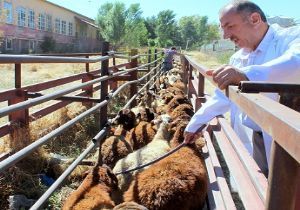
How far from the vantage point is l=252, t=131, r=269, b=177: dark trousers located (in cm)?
296

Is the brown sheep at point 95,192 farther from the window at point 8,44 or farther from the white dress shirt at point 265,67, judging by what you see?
the window at point 8,44

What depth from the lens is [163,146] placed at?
16.9 feet

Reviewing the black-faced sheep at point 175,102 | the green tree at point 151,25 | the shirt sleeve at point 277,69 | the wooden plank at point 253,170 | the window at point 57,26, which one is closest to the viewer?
the wooden plank at point 253,170

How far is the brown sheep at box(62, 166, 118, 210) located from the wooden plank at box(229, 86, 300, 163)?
78.8 inches

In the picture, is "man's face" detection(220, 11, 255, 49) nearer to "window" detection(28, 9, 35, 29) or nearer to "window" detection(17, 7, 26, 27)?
"window" detection(17, 7, 26, 27)

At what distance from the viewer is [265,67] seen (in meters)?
2.32

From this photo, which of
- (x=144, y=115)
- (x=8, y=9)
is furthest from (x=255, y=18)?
(x=8, y=9)

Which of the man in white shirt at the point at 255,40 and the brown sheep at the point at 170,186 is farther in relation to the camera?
the brown sheep at the point at 170,186

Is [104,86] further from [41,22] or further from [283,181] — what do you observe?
[41,22]

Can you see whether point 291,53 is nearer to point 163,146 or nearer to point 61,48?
point 163,146

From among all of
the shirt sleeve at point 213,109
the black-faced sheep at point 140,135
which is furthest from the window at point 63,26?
the shirt sleeve at point 213,109

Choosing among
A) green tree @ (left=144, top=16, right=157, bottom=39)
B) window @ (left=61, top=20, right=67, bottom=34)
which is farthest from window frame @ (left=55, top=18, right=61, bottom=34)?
green tree @ (left=144, top=16, right=157, bottom=39)

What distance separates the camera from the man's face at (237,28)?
2.96 meters

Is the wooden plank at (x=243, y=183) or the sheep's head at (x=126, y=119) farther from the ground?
the wooden plank at (x=243, y=183)
